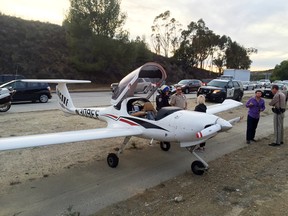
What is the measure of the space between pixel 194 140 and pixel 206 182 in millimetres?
899

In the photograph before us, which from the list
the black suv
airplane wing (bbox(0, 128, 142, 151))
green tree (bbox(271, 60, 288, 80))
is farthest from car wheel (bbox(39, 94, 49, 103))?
green tree (bbox(271, 60, 288, 80))

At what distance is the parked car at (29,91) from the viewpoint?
1870 centimetres

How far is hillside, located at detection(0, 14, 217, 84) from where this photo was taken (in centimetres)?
3678

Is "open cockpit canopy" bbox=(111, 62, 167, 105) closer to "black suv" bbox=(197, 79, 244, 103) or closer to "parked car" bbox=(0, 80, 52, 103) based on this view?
"parked car" bbox=(0, 80, 52, 103)

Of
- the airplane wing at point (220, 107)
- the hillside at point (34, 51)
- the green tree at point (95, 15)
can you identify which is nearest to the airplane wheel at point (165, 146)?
the airplane wing at point (220, 107)

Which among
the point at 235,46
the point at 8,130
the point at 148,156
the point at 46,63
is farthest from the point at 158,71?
the point at 235,46

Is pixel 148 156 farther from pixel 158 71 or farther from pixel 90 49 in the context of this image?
pixel 90 49

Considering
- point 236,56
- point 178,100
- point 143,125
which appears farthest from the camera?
point 236,56

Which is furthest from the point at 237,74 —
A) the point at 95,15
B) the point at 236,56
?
the point at 236,56

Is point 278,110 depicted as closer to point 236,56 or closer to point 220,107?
point 220,107

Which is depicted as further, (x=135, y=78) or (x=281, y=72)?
(x=281, y=72)

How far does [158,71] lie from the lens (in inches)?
306

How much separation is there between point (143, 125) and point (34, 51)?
3853cm

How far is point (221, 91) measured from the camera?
70.1 ft
